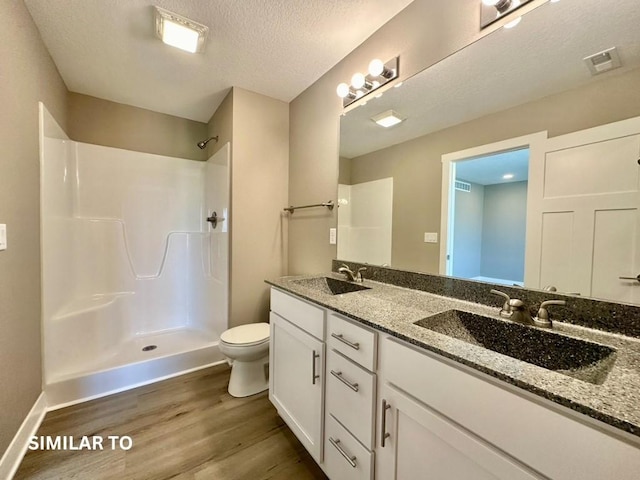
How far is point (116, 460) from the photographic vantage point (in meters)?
1.35

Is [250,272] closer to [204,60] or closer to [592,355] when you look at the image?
[204,60]

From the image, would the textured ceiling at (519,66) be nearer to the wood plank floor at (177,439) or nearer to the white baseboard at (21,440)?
the wood plank floor at (177,439)

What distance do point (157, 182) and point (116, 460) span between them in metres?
2.32

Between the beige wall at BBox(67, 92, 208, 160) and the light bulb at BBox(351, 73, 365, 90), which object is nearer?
the light bulb at BBox(351, 73, 365, 90)

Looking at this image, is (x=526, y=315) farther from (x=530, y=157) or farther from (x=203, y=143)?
(x=203, y=143)

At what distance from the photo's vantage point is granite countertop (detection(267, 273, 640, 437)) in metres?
0.49

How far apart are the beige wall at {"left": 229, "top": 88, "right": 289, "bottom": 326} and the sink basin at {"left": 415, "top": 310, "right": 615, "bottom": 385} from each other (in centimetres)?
170

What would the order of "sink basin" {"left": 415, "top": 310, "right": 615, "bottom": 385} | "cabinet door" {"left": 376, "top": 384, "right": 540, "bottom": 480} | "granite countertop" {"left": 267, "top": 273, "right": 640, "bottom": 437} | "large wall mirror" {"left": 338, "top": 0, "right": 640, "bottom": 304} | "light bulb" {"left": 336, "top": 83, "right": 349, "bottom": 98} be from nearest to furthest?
1. "granite countertop" {"left": 267, "top": 273, "right": 640, "bottom": 437}
2. "cabinet door" {"left": 376, "top": 384, "right": 540, "bottom": 480}
3. "sink basin" {"left": 415, "top": 310, "right": 615, "bottom": 385}
4. "large wall mirror" {"left": 338, "top": 0, "right": 640, "bottom": 304}
5. "light bulb" {"left": 336, "top": 83, "right": 349, "bottom": 98}

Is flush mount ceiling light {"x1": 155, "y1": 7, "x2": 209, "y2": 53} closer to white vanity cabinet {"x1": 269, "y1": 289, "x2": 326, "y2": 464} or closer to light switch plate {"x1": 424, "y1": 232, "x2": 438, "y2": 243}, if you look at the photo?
white vanity cabinet {"x1": 269, "y1": 289, "x2": 326, "y2": 464}

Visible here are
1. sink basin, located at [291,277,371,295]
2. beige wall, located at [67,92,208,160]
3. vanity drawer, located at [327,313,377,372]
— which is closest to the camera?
vanity drawer, located at [327,313,377,372]

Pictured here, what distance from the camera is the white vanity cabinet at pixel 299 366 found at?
1.22 m

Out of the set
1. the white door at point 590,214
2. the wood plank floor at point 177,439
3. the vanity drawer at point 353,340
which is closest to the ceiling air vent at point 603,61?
the white door at point 590,214

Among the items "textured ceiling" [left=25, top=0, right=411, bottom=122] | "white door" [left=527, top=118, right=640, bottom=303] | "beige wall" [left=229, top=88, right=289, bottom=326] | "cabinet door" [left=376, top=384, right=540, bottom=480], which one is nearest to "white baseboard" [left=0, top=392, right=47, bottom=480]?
"beige wall" [left=229, top=88, right=289, bottom=326]

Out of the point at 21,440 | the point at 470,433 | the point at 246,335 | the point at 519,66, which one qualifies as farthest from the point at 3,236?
the point at 519,66
